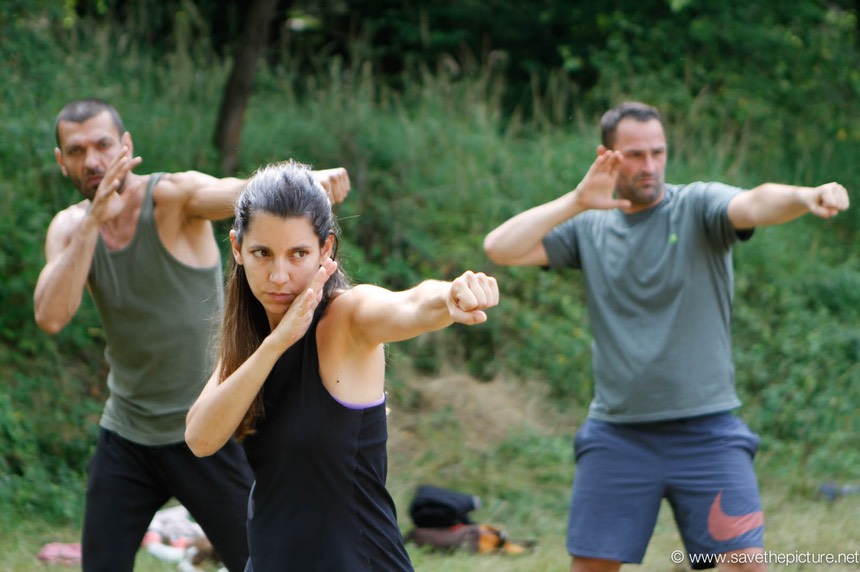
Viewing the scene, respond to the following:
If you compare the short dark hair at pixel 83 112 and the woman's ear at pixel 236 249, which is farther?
the short dark hair at pixel 83 112

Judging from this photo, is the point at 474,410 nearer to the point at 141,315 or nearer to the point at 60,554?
the point at 60,554

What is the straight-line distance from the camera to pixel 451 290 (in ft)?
8.50

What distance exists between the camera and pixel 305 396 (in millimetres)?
2883

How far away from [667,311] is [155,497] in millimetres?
2172

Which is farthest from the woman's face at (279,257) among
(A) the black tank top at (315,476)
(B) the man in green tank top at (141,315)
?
(B) the man in green tank top at (141,315)

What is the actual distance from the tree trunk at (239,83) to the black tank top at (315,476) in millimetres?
6702

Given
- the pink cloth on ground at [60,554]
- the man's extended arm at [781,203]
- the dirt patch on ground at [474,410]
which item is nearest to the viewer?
the man's extended arm at [781,203]

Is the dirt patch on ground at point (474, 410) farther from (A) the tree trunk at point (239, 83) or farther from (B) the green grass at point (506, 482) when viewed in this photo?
(A) the tree trunk at point (239, 83)

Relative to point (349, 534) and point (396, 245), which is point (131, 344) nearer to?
point (349, 534)

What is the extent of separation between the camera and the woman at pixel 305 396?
9.30ft

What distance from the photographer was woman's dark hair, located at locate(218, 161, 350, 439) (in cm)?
286

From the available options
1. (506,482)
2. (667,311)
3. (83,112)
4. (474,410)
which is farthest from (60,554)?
(667,311)

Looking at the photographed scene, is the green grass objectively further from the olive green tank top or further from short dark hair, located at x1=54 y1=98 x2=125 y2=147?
short dark hair, located at x1=54 y1=98 x2=125 y2=147

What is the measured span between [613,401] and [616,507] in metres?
0.43
